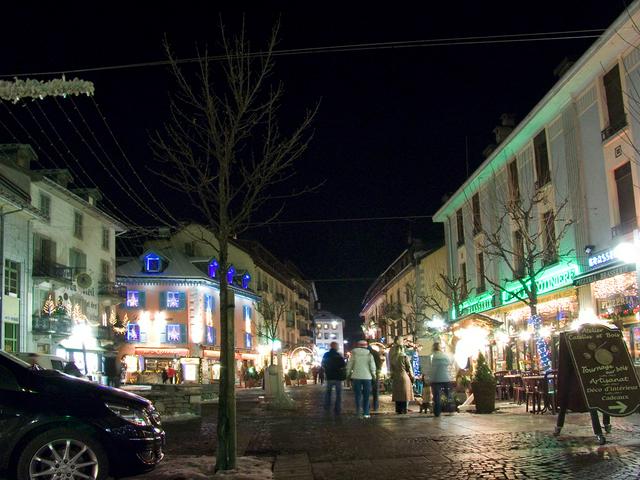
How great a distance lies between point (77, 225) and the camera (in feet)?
121

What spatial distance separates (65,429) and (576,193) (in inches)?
732

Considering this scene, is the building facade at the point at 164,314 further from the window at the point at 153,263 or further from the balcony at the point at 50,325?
the balcony at the point at 50,325

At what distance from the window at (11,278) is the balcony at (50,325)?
1837 millimetres

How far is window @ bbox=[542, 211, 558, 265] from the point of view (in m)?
23.0

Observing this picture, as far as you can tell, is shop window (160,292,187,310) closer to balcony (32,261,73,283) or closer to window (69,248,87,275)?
window (69,248,87,275)

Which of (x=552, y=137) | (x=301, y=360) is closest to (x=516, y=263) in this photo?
(x=552, y=137)

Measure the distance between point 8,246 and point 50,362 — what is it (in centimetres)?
1484

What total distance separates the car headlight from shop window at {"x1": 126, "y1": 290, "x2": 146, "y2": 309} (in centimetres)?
4585

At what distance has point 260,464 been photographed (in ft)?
28.3

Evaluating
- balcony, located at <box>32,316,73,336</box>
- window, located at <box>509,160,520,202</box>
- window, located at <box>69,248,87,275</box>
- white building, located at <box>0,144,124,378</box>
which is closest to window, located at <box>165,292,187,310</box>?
white building, located at <box>0,144,124,378</box>

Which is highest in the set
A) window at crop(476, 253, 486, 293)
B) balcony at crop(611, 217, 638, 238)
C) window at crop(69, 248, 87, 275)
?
window at crop(69, 248, 87, 275)

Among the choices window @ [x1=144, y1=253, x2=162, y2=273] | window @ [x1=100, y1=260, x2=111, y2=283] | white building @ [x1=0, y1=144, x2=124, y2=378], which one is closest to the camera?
white building @ [x1=0, y1=144, x2=124, y2=378]

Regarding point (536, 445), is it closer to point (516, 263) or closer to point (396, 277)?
point (516, 263)

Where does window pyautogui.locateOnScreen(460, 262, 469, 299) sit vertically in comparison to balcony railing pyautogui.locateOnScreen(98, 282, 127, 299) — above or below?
below
